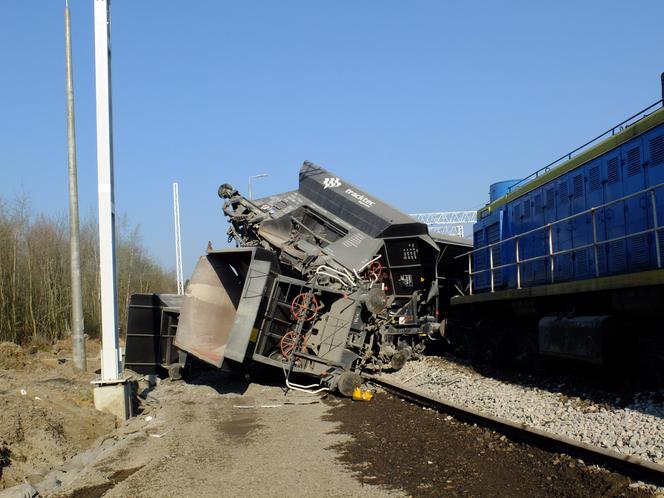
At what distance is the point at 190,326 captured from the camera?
1312 centimetres

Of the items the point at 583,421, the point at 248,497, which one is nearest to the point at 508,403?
the point at 583,421

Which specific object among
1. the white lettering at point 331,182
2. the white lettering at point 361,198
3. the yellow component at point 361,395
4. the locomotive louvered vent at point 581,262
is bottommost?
the yellow component at point 361,395

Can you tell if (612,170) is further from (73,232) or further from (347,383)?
(73,232)

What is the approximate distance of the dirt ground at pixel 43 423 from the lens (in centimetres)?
642

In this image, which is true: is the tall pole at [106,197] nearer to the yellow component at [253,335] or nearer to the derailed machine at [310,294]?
the derailed machine at [310,294]

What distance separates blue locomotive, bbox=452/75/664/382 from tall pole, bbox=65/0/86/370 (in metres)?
8.72

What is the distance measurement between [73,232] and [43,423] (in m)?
7.32

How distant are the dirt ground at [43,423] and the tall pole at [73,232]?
5.85ft

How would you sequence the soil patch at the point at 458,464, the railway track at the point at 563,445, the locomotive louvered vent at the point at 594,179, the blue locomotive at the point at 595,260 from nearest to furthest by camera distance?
the railway track at the point at 563,445, the soil patch at the point at 458,464, the blue locomotive at the point at 595,260, the locomotive louvered vent at the point at 594,179

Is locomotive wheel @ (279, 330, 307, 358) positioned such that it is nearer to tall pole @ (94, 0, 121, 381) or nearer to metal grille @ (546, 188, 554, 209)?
tall pole @ (94, 0, 121, 381)

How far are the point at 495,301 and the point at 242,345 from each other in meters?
4.96

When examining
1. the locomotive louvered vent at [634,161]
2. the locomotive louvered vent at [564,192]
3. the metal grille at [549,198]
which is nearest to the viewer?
the locomotive louvered vent at [634,161]

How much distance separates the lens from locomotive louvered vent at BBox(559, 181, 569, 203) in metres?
10.4

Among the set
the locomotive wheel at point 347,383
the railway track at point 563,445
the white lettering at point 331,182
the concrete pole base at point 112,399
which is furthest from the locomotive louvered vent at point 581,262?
the white lettering at point 331,182
